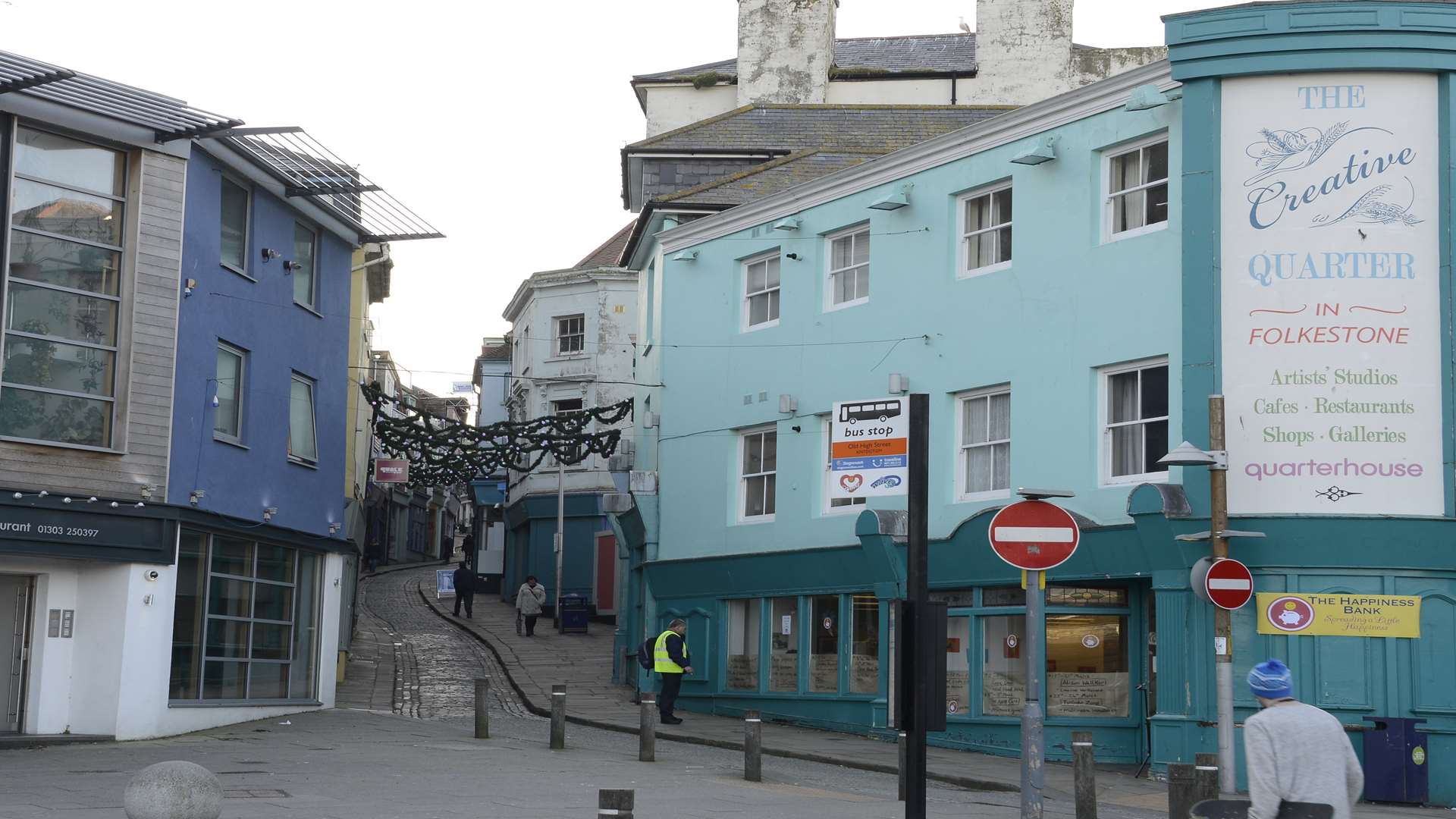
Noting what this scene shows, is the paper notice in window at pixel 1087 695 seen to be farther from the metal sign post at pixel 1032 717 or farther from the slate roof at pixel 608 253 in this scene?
the slate roof at pixel 608 253

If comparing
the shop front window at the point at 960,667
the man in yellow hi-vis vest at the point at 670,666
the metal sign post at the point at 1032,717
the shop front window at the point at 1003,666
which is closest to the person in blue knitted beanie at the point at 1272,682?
the metal sign post at the point at 1032,717

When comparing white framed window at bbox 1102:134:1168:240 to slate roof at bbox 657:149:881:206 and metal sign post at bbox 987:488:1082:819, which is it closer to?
metal sign post at bbox 987:488:1082:819

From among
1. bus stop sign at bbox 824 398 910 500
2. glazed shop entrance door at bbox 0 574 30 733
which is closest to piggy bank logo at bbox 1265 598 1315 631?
bus stop sign at bbox 824 398 910 500

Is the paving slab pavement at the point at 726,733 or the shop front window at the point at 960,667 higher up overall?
the shop front window at the point at 960,667

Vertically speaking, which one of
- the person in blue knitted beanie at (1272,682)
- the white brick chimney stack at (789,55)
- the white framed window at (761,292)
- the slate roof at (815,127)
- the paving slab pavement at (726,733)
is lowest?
the paving slab pavement at (726,733)

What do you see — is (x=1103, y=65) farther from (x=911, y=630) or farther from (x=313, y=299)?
(x=911, y=630)

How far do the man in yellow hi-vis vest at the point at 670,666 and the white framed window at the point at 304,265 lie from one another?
7.63 m

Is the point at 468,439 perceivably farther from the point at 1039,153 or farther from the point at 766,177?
the point at 1039,153

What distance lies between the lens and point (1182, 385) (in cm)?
1861

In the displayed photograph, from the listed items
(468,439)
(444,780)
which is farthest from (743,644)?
(444,780)

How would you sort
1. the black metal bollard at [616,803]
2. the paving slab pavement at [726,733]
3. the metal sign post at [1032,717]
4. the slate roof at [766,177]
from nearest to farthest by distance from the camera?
1. the black metal bollard at [616,803]
2. the metal sign post at [1032,717]
3. the paving slab pavement at [726,733]
4. the slate roof at [766,177]

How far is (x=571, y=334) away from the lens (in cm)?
4628

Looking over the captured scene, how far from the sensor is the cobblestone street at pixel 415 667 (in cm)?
2712

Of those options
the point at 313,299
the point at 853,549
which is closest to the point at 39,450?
the point at 313,299
